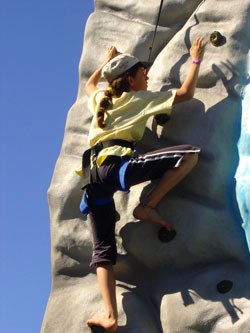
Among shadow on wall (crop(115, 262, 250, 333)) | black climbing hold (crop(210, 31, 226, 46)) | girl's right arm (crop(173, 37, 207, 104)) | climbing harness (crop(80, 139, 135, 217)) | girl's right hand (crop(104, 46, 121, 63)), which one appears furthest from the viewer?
girl's right hand (crop(104, 46, 121, 63))

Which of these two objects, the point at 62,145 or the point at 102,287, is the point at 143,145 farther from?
the point at 102,287

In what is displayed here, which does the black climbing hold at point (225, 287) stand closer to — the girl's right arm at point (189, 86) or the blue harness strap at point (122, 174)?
the blue harness strap at point (122, 174)

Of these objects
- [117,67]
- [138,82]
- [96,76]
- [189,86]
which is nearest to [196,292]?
[189,86]

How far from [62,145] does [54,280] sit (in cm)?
96

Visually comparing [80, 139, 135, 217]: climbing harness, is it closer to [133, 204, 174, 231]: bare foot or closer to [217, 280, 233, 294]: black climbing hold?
[133, 204, 174, 231]: bare foot

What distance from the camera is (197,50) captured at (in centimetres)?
420

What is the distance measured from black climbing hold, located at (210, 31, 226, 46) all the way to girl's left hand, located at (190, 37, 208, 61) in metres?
0.15

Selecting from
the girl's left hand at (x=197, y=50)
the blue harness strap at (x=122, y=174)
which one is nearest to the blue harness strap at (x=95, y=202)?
the blue harness strap at (x=122, y=174)

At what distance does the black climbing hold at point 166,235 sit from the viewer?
13.0 feet

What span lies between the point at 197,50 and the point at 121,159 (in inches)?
36.0

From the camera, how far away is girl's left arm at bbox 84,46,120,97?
14.7ft

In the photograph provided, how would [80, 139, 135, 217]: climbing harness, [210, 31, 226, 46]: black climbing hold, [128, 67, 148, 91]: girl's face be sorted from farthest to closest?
[210, 31, 226, 46]: black climbing hold, [128, 67, 148, 91]: girl's face, [80, 139, 135, 217]: climbing harness

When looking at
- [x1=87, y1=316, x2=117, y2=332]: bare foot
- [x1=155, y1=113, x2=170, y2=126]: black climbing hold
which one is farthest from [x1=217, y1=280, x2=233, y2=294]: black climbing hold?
[x1=155, y1=113, x2=170, y2=126]: black climbing hold

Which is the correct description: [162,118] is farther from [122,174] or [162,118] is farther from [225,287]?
[225,287]
